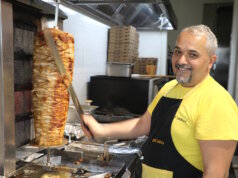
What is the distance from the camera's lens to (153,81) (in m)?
2.97

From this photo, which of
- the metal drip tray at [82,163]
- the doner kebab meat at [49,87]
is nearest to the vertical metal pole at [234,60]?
the metal drip tray at [82,163]

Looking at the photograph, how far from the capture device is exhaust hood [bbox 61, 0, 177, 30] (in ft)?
7.53

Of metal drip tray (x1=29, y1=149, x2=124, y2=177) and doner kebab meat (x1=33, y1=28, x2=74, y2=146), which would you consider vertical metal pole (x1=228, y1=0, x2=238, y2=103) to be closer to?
metal drip tray (x1=29, y1=149, x2=124, y2=177)

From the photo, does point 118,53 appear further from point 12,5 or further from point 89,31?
point 12,5

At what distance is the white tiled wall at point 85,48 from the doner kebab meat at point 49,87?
3.86 feet

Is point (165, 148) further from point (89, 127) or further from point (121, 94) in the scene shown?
point (121, 94)

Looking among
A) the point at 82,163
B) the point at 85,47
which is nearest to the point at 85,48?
the point at 85,47

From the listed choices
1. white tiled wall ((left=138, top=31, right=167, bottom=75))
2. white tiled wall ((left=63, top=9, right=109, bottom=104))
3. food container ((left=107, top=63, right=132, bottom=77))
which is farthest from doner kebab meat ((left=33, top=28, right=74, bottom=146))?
white tiled wall ((left=138, top=31, right=167, bottom=75))

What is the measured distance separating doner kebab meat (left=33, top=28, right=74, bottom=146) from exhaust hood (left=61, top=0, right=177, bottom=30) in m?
1.05

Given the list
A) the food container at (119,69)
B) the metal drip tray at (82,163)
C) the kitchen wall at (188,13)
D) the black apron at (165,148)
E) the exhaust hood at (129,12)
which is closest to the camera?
the black apron at (165,148)

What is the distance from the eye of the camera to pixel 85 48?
282 centimetres

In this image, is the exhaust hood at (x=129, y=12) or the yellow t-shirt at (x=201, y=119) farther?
the exhaust hood at (x=129, y=12)

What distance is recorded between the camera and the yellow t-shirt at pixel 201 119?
101cm

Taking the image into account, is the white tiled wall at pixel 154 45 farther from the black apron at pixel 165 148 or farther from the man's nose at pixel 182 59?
the man's nose at pixel 182 59
